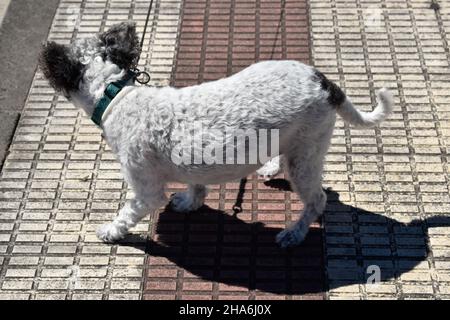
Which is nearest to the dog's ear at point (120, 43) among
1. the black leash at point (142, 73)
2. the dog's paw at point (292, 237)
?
the black leash at point (142, 73)

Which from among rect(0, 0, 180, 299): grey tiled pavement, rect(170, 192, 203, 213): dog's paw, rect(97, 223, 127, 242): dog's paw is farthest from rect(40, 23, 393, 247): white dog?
rect(0, 0, 180, 299): grey tiled pavement

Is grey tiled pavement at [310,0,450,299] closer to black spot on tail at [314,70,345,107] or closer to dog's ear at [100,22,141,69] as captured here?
black spot on tail at [314,70,345,107]

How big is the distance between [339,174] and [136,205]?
199 cm

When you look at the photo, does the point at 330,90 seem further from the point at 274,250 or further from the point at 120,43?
the point at 120,43

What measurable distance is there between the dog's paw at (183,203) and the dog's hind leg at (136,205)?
472 millimetres

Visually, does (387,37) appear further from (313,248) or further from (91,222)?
(91,222)

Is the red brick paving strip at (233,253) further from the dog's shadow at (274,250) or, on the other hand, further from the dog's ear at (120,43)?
the dog's ear at (120,43)

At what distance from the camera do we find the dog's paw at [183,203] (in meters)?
6.48

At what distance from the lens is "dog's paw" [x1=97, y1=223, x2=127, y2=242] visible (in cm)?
617

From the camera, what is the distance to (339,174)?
682 centimetres

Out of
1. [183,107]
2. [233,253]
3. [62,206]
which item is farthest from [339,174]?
[62,206]

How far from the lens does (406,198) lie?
6.61m

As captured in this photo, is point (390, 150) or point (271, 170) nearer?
point (271, 170)
